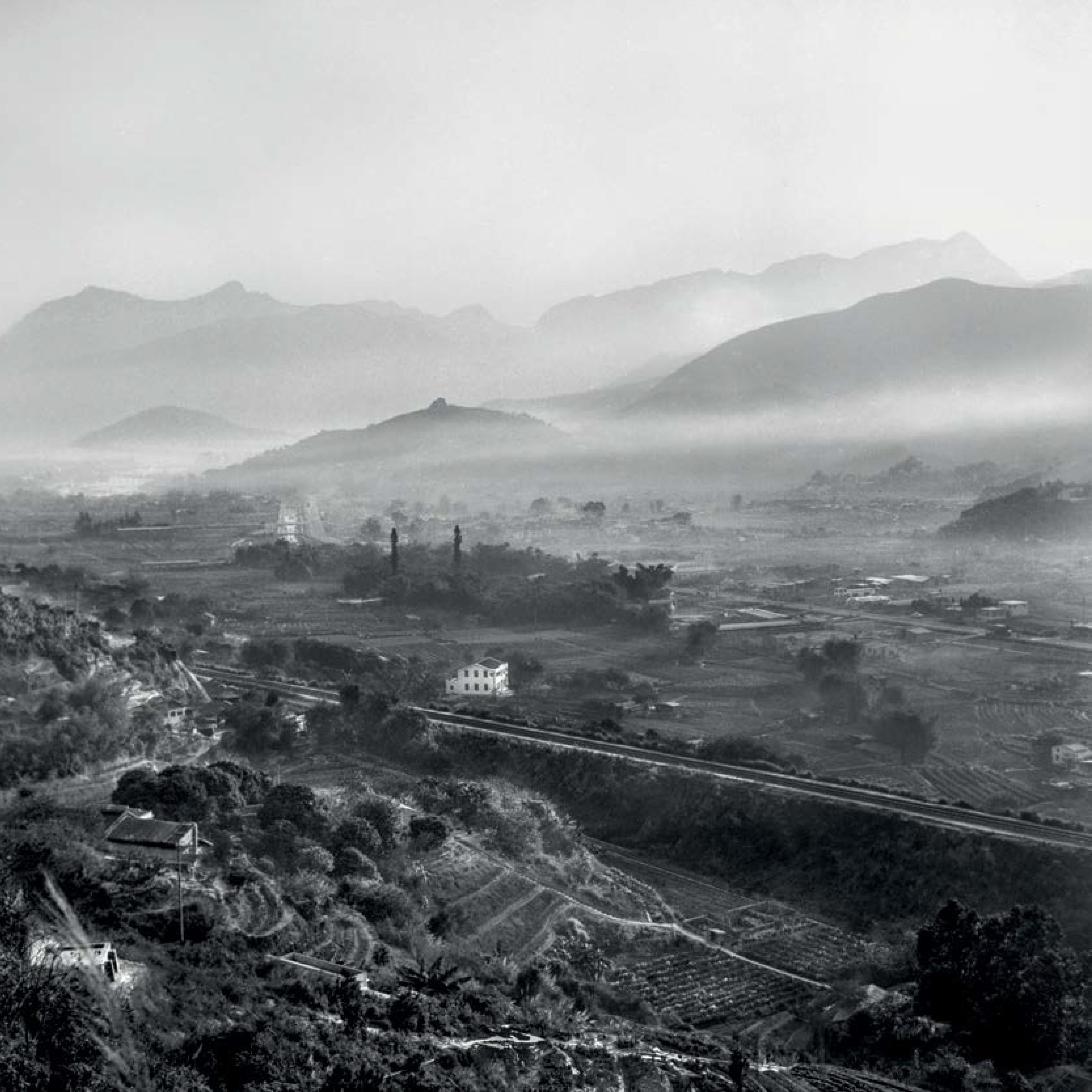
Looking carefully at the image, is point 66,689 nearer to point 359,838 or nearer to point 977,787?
point 359,838

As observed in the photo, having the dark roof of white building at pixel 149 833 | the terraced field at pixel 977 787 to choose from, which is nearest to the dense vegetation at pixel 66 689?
the dark roof of white building at pixel 149 833

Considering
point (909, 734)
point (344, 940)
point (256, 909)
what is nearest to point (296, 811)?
point (256, 909)

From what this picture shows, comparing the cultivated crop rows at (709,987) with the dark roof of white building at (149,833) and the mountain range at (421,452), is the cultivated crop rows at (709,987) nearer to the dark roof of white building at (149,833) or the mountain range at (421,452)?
the dark roof of white building at (149,833)

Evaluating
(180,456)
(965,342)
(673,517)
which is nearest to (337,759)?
(673,517)

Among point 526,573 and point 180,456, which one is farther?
point 180,456

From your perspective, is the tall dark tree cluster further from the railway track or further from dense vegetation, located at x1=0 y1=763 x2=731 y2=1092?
the railway track

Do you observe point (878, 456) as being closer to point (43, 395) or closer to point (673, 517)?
point (673, 517)

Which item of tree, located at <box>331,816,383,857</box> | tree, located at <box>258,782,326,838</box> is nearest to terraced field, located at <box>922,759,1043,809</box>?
tree, located at <box>331,816,383,857</box>

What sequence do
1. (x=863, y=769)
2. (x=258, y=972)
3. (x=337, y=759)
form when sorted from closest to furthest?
1. (x=258, y=972)
2. (x=863, y=769)
3. (x=337, y=759)
